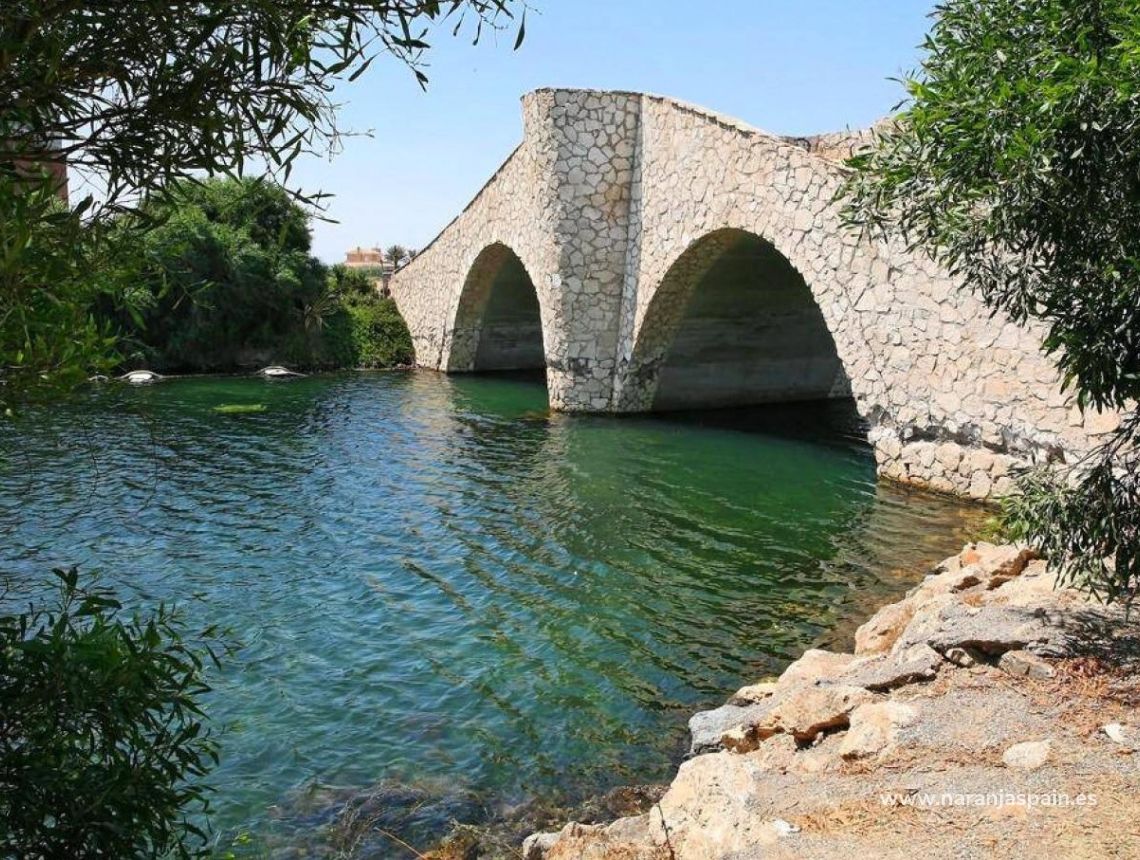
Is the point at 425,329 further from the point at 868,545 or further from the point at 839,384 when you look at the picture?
the point at 868,545

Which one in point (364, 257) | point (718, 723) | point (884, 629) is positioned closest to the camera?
point (718, 723)

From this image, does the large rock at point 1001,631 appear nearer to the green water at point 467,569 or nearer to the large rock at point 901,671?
the large rock at point 901,671

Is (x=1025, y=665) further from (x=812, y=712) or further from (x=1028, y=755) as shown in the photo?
(x=812, y=712)

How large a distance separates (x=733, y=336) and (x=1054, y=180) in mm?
15214

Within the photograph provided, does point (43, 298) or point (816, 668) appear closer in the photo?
point (43, 298)

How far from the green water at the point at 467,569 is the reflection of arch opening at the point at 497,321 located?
849 centimetres

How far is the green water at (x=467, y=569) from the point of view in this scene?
616cm

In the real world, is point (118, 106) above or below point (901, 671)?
above

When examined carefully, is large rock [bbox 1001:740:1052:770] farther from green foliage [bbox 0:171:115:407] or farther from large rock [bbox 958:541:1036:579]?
green foliage [bbox 0:171:115:407]

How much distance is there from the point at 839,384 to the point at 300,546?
14535 millimetres

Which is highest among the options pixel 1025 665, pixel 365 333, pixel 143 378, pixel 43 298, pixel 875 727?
pixel 365 333

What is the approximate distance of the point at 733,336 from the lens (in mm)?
19625

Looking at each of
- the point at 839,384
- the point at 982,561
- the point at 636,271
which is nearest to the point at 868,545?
the point at 982,561

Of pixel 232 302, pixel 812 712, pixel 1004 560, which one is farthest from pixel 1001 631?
pixel 232 302
